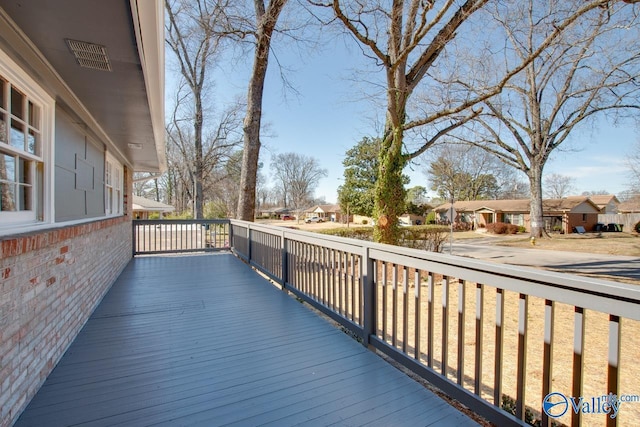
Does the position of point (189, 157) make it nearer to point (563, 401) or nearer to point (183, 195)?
point (183, 195)

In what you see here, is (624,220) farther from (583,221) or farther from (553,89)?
(553,89)

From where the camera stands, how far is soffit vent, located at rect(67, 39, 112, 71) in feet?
7.40

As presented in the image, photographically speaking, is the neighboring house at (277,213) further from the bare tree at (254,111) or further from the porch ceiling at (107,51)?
the porch ceiling at (107,51)

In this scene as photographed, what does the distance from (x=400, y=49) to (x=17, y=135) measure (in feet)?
24.1

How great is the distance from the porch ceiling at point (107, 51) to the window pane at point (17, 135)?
1.52ft

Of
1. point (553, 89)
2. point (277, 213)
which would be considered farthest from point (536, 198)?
point (277, 213)

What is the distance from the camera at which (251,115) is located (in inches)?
331

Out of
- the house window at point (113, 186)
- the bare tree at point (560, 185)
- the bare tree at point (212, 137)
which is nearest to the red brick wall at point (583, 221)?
the bare tree at point (560, 185)

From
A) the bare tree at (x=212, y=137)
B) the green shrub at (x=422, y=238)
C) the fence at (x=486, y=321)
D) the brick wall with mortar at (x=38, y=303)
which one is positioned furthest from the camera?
the bare tree at (x=212, y=137)

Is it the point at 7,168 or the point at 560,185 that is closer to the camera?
the point at 7,168

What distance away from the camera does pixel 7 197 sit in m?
2.15

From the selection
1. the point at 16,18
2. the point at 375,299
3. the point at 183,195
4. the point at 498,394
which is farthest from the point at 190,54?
the point at 183,195

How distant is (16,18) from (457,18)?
294 inches

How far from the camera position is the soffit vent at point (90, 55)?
7.40ft
